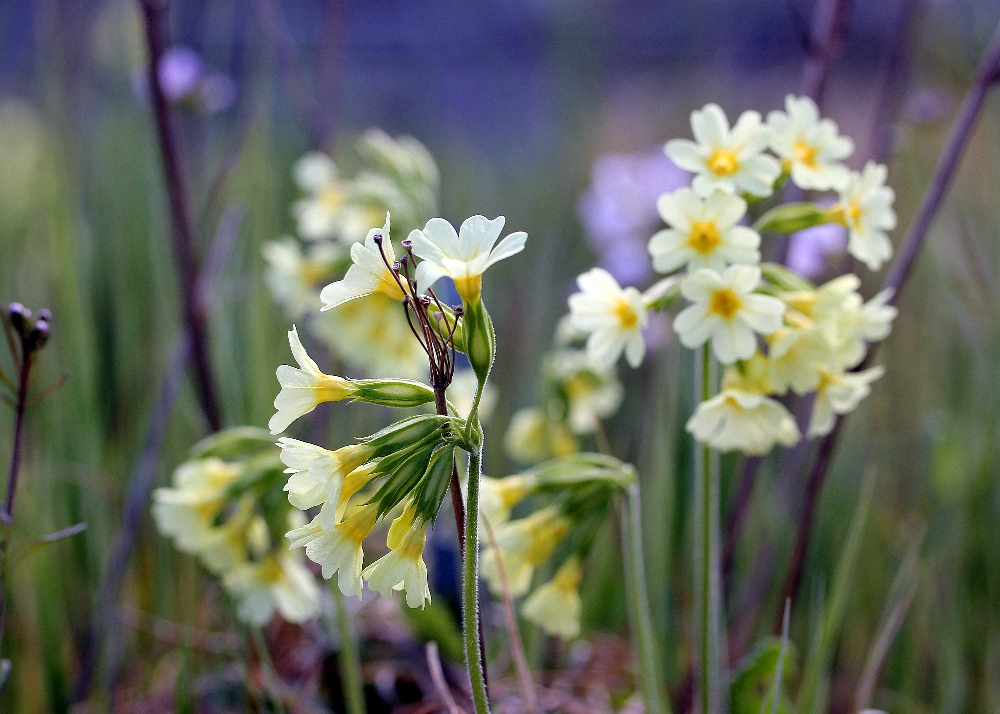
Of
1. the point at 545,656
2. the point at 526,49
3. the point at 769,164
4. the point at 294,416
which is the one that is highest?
the point at 526,49

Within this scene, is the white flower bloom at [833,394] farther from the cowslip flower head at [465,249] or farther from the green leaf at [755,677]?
the cowslip flower head at [465,249]

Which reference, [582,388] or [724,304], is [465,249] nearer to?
[724,304]

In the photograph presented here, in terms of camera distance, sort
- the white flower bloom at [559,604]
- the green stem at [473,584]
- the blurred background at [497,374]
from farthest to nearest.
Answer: the blurred background at [497,374], the white flower bloom at [559,604], the green stem at [473,584]

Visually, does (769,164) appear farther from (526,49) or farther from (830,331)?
(526,49)

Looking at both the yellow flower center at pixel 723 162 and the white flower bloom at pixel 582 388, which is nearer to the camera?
the yellow flower center at pixel 723 162

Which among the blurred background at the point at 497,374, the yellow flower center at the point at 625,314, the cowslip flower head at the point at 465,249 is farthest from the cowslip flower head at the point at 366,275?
the blurred background at the point at 497,374

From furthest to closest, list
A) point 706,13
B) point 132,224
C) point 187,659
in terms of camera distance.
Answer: point 706,13
point 132,224
point 187,659

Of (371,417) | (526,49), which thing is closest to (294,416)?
(371,417)
